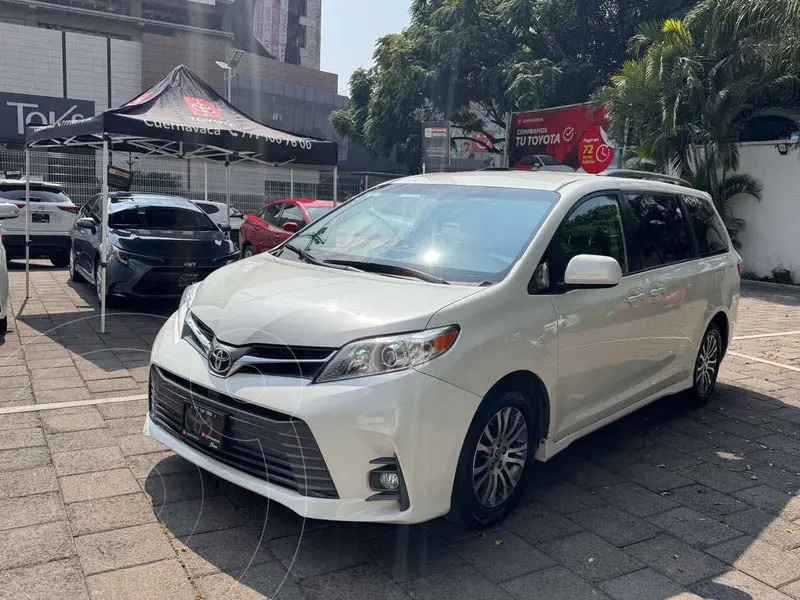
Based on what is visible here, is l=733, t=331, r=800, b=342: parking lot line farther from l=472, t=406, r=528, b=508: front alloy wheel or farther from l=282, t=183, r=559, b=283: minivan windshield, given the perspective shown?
l=472, t=406, r=528, b=508: front alloy wheel

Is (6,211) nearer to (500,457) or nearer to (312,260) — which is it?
(312,260)

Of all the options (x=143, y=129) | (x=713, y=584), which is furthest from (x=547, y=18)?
(x=713, y=584)

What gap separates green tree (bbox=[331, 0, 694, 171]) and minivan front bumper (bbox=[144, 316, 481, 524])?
22.1m

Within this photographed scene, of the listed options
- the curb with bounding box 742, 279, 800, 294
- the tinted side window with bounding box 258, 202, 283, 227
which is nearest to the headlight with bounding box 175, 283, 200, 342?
the tinted side window with bounding box 258, 202, 283, 227

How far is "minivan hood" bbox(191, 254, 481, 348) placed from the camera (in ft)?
10.2

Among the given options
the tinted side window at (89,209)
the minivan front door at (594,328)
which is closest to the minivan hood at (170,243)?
the tinted side window at (89,209)

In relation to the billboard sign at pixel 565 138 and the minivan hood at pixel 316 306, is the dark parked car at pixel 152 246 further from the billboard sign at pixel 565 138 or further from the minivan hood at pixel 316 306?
the billboard sign at pixel 565 138

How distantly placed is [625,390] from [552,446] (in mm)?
911

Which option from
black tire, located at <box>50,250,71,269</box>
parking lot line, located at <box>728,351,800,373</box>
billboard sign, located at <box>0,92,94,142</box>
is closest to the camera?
parking lot line, located at <box>728,351,800,373</box>

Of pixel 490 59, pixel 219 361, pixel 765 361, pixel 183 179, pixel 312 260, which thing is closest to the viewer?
pixel 219 361

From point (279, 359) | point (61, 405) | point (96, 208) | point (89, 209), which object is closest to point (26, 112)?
point (89, 209)

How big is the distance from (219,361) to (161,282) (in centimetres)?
544

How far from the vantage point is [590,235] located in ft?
13.8

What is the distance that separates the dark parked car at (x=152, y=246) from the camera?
325 inches
